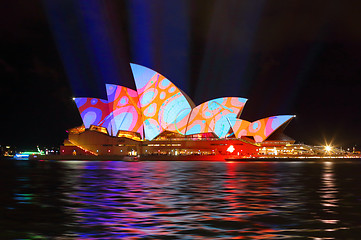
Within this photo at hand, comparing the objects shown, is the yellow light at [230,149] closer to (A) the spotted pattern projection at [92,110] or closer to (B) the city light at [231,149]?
(B) the city light at [231,149]

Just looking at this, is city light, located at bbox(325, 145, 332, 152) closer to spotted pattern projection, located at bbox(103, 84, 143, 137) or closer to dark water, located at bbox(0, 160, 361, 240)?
spotted pattern projection, located at bbox(103, 84, 143, 137)

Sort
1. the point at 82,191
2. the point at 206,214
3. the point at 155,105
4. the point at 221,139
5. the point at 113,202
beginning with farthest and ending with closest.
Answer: the point at 221,139
the point at 155,105
the point at 82,191
the point at 113,202
the point at 206,214

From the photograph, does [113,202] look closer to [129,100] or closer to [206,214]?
[206,214]

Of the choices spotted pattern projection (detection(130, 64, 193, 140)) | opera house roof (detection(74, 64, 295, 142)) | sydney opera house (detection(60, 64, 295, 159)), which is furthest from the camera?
sydney opera house (detection(60, 64, 295, 159))

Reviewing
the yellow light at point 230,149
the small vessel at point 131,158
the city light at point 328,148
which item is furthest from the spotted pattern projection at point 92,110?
the city light at point 328,148

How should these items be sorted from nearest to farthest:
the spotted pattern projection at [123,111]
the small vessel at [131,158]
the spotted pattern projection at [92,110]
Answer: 1. the spotted pattern projection at [123,111]
2. the small vessel at [131,158]
3. the spotted pattern projection at [92,110]

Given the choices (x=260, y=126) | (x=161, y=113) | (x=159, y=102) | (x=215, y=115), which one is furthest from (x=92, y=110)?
(x=260, y=126)

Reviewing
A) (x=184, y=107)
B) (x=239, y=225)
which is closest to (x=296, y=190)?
(x=239, y=225)

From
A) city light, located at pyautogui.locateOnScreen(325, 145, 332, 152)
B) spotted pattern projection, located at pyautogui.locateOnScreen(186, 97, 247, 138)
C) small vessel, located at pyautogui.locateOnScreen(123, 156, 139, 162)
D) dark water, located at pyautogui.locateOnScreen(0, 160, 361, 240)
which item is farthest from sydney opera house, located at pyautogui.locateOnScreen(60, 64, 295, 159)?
dark water, located at pyautogui.locateOnScreen(0, 160, 361, 240)
